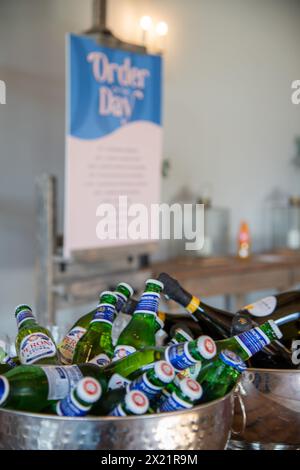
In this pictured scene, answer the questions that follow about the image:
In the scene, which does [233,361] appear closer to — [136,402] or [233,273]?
[136,402]

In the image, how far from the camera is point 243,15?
411 cm

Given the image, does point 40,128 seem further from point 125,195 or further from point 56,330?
point 56,330

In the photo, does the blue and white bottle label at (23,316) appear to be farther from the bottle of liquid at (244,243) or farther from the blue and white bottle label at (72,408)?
the bottle of liquid at (244,243)

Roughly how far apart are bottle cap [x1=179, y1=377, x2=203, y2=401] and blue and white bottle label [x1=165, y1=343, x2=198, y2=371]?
26mm

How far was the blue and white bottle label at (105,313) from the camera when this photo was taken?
741mm

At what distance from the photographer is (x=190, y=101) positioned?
3.88 metres

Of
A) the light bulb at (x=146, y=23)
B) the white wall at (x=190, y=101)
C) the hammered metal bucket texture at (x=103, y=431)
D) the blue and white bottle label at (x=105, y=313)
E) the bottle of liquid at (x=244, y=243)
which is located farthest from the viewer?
the bottle of liquid at (x=244, y=243)

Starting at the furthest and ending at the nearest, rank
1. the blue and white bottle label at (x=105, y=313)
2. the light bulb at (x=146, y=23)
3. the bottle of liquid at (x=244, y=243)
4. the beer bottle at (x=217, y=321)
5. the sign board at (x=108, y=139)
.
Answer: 1. the bottle of liquid at (x=244, y=243)
2. the light bulb at (x=146, y=23)
3. the sign board at (x=108, y=139)
4. the beer bottle at (x=217, y=321)
5. the blue and white bottle label at (x=105, y=313)

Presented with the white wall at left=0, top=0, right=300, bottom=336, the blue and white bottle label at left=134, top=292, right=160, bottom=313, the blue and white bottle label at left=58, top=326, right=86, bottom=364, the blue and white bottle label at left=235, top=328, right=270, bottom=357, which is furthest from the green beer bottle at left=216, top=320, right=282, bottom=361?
the white wall at left=0, top=0, right=300, bottom=336

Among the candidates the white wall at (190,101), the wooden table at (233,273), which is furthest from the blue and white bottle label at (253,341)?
the white wall at (190,101)

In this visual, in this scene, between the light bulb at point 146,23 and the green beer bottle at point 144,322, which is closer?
the green beer bottle at point 144,322

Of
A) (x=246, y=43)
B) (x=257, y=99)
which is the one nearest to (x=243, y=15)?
(x=246, y=43)

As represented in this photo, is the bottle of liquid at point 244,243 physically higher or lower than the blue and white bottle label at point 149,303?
lower

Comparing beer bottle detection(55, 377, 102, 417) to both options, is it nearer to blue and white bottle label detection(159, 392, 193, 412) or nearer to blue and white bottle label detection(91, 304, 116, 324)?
blue and white bottle label detection(159, 392, 193, 412)
